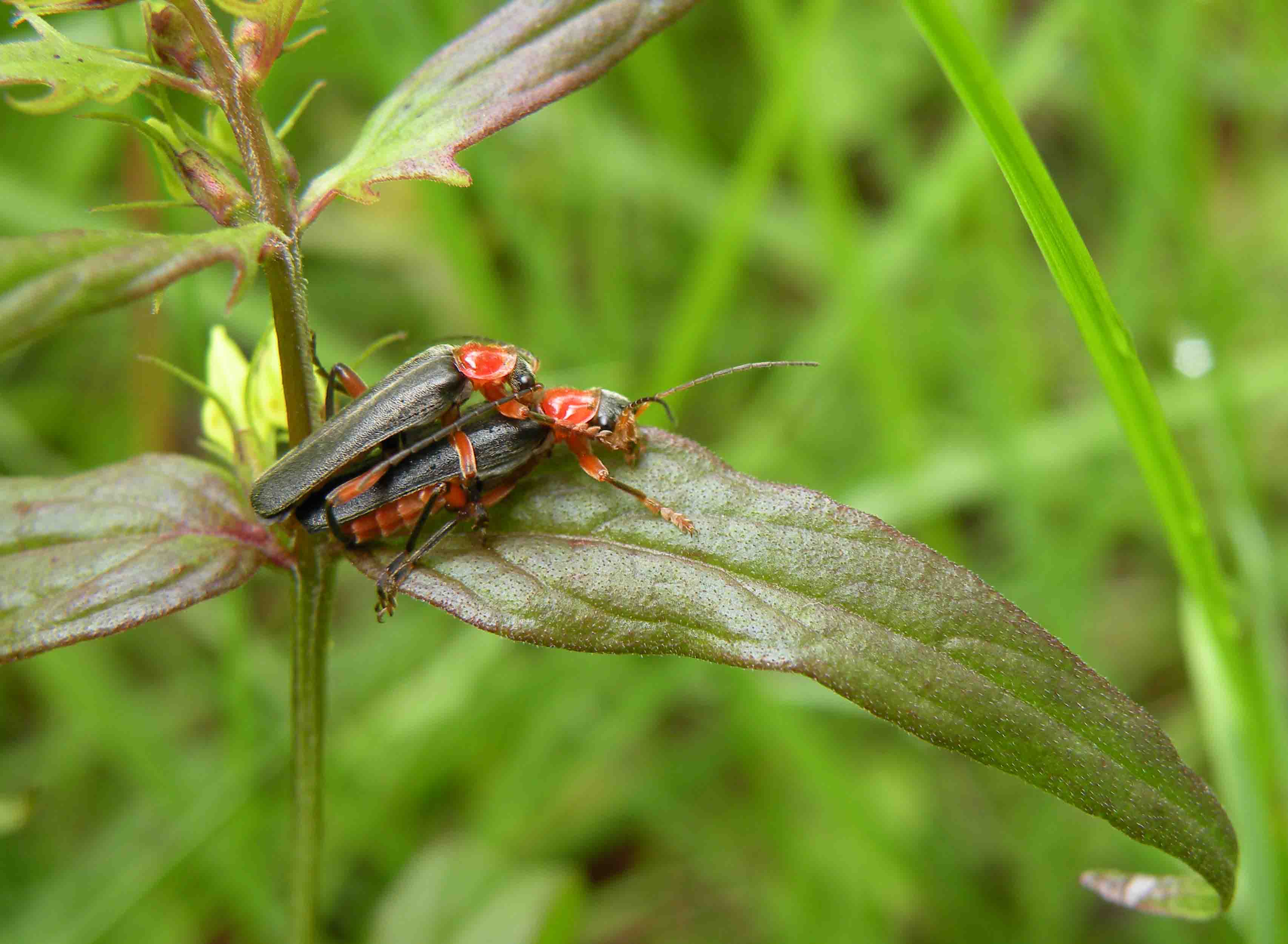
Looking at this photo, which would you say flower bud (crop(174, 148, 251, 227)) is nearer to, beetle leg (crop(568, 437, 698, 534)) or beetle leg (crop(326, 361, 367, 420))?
beetle leg (crop(326, 361, 367, 420))

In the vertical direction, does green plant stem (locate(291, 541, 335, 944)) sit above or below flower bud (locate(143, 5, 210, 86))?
below

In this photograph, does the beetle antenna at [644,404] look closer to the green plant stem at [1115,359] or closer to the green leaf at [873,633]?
the green leaf at [873,633]

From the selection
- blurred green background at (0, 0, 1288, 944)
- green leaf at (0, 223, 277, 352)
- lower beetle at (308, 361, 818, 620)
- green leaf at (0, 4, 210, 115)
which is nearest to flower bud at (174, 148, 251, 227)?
green leaf at (0, 4, 210, 115)

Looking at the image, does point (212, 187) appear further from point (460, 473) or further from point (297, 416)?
point (460, 473)

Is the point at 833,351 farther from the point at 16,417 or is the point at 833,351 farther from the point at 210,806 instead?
the point at 16,417

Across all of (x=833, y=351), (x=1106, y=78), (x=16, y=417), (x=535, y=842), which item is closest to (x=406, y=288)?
(x=16, y=417)
